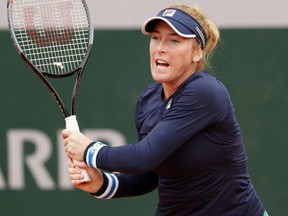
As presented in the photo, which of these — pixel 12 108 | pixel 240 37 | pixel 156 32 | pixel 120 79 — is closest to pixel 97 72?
pixel 120 79

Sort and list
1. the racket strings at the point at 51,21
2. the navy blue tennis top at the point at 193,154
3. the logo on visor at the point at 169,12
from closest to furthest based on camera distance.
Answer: the navy blue tennis top at the point at 193,154 < the logo on visor at the point at 169,12 < the racket strings at the point at 51,21

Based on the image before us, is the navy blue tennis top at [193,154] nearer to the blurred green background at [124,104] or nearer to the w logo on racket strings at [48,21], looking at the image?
the w logo on racket strings at [48,21]

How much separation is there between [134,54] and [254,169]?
36.1 inches

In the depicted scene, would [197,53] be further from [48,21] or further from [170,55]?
[48,21]

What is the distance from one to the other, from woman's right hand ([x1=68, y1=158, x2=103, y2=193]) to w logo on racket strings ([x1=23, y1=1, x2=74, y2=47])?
27.7 inches

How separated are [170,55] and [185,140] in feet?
1.04

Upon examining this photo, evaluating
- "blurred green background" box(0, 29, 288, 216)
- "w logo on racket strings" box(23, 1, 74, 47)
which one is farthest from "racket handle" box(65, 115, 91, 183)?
"blurred green background" box(0, 29, 288, 216)

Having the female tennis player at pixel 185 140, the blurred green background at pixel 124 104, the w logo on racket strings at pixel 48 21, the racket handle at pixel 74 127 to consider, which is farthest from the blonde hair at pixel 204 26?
the blurred green background at pixel 124 104

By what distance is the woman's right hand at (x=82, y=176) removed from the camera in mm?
3041

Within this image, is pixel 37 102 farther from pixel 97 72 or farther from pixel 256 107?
pixel 256 107

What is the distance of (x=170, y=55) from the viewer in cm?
298

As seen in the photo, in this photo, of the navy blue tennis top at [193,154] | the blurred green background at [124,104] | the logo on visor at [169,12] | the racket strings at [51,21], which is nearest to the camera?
the navy blue tennis top at [193,154]

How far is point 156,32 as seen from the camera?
9.99 feet

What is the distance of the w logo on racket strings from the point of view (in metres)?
3.55
